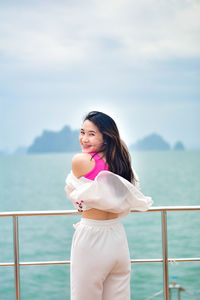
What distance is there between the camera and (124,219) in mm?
24156

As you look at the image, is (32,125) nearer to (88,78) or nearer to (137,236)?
(88,78)

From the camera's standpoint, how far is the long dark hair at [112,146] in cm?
166

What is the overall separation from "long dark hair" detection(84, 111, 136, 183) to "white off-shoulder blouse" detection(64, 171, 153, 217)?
0.06m

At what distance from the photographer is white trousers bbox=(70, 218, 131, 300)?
161 centimetres

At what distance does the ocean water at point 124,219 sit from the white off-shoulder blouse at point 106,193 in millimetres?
13822

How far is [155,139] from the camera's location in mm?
32594

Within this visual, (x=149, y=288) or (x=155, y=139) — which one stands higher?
(x=155, y=139)

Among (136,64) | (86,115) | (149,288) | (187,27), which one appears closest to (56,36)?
(136,64)

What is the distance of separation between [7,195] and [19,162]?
3.42 metres

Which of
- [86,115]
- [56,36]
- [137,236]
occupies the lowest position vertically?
[137,236]

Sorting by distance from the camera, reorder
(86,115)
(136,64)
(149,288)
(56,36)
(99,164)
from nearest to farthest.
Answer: (99,164) → (86,115) → (149,288) → (56,36) → (136,64)

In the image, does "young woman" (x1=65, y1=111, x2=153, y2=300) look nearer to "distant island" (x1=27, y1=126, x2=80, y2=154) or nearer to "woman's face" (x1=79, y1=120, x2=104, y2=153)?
"woman's face" (x1=79, y1=120, x2=104, y2=153)

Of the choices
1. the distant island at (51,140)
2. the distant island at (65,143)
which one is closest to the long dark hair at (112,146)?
the distant island at (65,143)

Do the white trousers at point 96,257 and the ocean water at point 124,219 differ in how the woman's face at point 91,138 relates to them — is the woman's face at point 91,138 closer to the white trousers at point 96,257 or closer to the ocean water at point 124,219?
the white trousers at point 96,257
